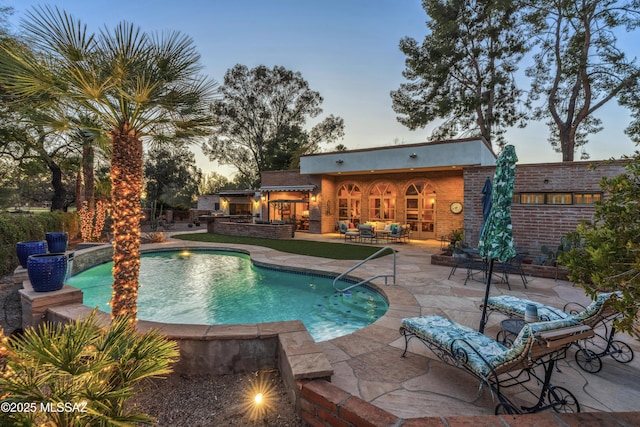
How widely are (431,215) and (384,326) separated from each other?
1318 cm

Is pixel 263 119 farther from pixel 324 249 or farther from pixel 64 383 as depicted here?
pixel 64 383

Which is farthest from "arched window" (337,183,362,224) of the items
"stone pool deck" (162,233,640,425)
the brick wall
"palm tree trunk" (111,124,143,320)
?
"palm tree trunk" (111,124,143,320)

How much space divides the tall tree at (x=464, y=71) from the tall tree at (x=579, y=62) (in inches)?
52.9

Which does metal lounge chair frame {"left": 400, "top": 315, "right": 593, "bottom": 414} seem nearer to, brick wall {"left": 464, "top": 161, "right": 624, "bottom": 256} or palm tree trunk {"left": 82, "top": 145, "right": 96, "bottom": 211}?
brick wall {"left": 464, "top": 161, "right": 624, "bottom": 256}

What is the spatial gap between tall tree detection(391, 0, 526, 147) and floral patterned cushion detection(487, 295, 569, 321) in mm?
18805

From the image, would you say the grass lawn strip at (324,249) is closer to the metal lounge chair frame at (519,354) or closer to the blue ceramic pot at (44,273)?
the metal lounge chair frame at (519,354)

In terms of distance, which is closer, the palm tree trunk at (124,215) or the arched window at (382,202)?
the palm tree trunk at (124,215)

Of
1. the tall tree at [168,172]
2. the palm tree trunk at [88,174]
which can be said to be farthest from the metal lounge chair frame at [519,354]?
the tall tree at [168,172]

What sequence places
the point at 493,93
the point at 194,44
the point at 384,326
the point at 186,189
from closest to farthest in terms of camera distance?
the point at 194,44 → the point at 384,326 → the point at 493,93 → the point at 186,189

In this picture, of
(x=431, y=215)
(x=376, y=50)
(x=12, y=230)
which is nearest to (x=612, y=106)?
(x=431, y=215)

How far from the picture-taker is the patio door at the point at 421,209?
1623 centimetres

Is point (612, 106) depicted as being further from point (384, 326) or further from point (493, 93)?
point (384, 326)

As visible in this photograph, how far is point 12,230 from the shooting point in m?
8.58

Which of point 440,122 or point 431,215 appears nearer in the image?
point 431,215
